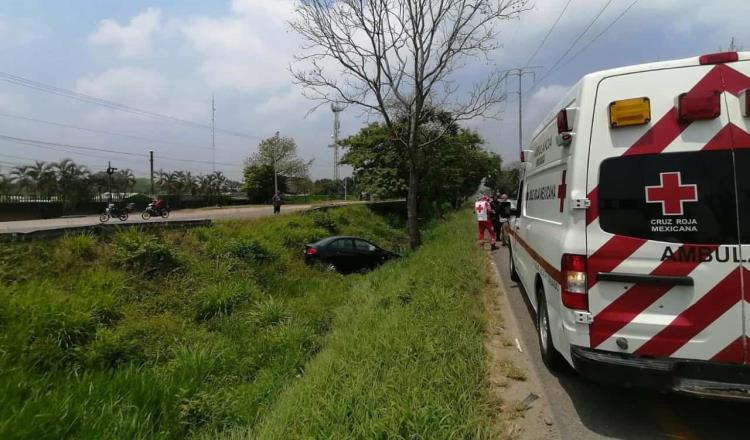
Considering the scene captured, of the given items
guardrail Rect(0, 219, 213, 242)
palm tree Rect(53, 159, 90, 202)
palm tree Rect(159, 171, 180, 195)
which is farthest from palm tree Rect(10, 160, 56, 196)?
guardrail Rect(0, 219, 213, 242)

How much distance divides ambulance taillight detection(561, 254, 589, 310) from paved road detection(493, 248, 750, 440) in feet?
3.26

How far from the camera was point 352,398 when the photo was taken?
3.70 m

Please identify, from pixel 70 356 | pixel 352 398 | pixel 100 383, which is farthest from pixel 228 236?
pixel 352 398

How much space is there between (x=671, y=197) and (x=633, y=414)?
6.07ft

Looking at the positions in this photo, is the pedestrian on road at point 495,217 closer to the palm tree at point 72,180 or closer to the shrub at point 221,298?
the shrub at point 221,298

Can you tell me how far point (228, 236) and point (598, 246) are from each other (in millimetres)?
12114

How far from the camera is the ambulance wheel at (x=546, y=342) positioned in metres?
4.61

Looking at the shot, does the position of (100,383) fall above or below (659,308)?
below

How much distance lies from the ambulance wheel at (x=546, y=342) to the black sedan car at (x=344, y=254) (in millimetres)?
10372

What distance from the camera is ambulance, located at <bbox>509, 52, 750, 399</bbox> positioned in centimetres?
319

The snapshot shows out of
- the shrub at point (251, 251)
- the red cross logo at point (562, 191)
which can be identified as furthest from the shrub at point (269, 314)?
the red cross logo at point (562, 191)

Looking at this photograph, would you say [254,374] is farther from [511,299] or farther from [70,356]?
[511,299]

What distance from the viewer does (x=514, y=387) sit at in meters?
4.39

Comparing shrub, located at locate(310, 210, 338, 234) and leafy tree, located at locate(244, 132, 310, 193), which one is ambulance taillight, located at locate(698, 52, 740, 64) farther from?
leafy tree, located at locate(244, 132, 310, 193)
